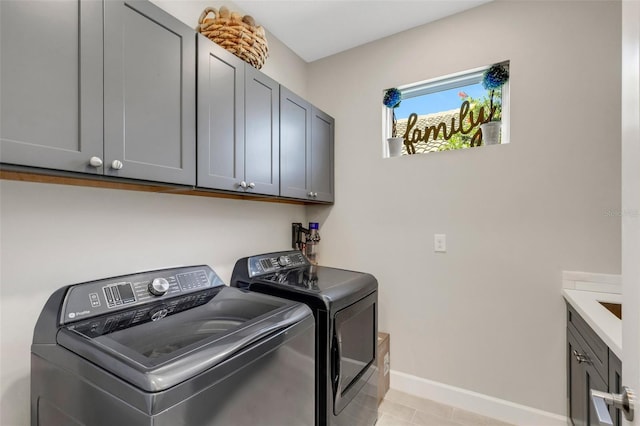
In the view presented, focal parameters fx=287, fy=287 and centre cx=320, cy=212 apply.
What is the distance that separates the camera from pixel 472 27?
6.46 ft

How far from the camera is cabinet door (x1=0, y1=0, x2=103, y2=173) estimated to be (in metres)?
0.76

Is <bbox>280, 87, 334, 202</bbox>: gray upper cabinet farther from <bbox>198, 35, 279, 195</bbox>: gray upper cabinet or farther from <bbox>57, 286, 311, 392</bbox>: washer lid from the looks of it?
<bbox>57, 286, 311, 392</bbox>: washer lid

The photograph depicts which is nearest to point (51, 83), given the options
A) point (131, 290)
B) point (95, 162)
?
point (95, 162)

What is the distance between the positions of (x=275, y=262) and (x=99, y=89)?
1.32 m

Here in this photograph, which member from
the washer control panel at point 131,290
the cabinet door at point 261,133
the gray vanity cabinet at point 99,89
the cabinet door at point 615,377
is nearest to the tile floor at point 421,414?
the cabinet door at point 615,377

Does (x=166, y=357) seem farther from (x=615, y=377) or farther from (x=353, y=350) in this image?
(x=615, y=377)

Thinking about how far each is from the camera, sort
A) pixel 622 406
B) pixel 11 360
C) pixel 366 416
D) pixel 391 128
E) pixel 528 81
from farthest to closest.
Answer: pixel 391 128, pixel 528 81, pixel 366 416, pixel 11 360, pixel 622 406

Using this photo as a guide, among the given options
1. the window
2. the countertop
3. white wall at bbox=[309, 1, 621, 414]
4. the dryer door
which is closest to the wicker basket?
white wall at bbox=[309, 1, 621, 414]

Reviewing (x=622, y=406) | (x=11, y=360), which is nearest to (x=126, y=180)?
(x=11, y=360)

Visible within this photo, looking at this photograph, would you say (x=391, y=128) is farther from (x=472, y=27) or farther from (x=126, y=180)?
(x=126, y=180)

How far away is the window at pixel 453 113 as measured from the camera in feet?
6.34

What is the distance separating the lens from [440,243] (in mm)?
2059

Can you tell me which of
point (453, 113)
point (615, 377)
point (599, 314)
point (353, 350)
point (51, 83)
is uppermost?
point (453, 113)

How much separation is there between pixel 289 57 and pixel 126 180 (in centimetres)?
189
